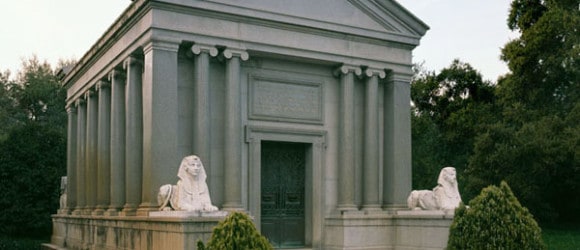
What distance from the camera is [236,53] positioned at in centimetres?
1628

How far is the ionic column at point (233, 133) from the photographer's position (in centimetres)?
1580

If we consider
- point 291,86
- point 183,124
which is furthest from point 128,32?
point 291,86

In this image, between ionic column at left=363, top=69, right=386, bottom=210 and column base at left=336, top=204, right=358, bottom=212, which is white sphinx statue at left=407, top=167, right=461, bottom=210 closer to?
ionic column at left=363, top=69, right=386, bottom=210

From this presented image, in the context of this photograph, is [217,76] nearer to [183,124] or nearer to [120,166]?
[183,124]

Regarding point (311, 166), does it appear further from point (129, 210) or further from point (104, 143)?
point (104, 143)

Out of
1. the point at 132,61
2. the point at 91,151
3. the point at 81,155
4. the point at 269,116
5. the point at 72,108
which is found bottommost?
the point at 81,155

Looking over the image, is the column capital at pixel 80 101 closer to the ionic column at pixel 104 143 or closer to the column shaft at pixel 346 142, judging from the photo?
the ionic column at pixel 104 143

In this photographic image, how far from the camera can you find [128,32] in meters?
17.0

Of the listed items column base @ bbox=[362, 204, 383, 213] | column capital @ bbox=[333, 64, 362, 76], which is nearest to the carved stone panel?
column capital @ bbox=[333, 64, 362, 76]

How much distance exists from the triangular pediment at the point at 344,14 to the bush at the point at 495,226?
26.0 feet

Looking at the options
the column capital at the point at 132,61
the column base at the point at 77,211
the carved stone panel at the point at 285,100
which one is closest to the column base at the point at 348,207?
the carved stone panel at the point at 285,100

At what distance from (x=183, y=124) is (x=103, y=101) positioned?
5.20m

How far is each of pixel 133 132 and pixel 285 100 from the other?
171 inches

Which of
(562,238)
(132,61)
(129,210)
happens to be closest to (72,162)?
(129,210)
